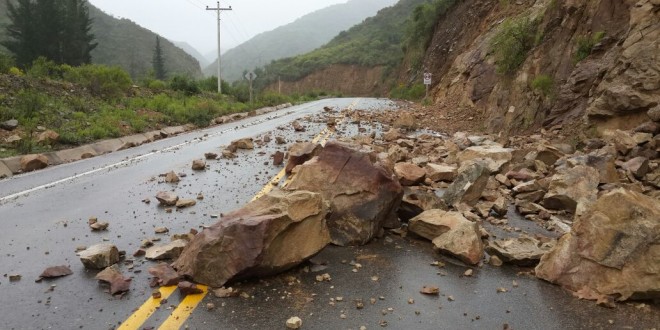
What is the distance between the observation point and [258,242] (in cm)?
430

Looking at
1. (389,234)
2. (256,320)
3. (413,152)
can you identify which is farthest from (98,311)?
(413,152)

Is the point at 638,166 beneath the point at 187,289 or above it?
above

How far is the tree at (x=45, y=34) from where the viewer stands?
1864 inches

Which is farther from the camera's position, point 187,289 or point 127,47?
point 127,47

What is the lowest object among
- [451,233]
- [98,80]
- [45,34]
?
[451,233]

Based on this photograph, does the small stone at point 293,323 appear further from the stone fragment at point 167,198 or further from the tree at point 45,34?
the tree at point 45,34

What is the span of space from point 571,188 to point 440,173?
207 cm

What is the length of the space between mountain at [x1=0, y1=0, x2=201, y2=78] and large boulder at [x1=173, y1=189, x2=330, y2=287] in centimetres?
8549

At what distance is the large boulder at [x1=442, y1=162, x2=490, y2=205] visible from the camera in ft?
22.1

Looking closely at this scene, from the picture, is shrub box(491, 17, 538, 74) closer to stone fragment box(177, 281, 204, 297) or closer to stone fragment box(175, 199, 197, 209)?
stone fragment box(175, 199, 197, 209)

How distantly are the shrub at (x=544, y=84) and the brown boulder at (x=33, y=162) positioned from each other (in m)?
11.8

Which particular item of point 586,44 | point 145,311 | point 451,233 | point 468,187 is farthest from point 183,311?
point 586,44

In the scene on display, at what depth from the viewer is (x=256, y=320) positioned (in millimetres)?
3709

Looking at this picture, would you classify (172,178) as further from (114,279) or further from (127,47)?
(127,47)
